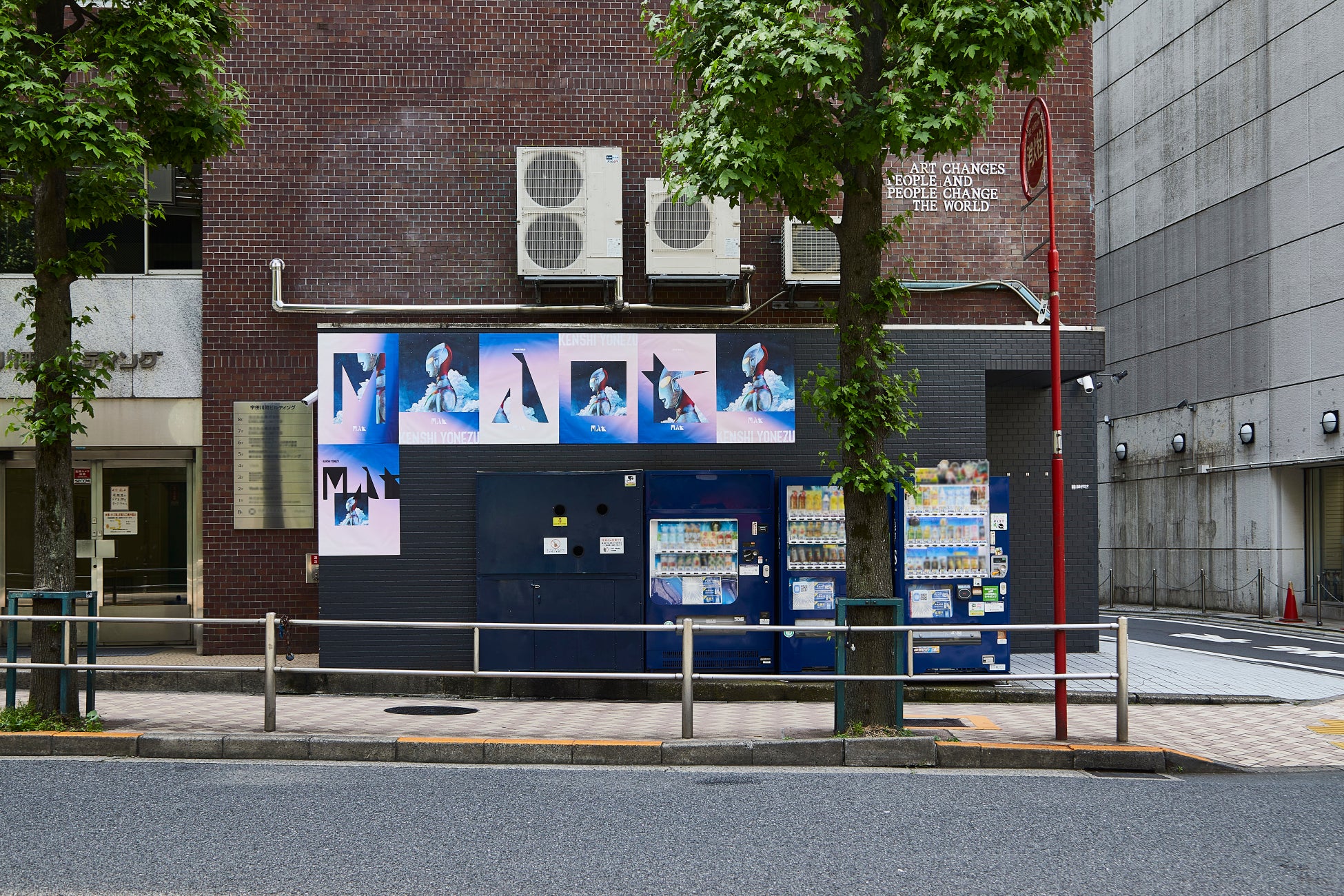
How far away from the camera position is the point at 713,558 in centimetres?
1285

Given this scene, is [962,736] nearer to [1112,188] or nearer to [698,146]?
[698,146]

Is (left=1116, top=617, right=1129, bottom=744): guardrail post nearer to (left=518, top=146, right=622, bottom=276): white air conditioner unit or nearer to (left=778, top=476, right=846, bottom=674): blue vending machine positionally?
(left=778, top=476, right=846, bottom=674): blue vending machine

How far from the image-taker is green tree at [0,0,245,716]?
9.20 m

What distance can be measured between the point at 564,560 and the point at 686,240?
426 cm

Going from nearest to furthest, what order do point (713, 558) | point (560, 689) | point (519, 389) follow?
point (560, 689) → point (713, 558) → point (519, 389)

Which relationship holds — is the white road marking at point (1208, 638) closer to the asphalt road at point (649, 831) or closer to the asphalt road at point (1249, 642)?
the asphalt road at point (1249, 642)

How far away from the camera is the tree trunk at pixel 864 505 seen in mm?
9227

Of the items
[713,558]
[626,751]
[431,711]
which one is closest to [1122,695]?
[626,751]

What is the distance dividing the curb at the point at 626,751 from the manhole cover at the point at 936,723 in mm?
1079

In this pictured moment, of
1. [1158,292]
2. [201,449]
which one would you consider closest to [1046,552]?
[201,449]

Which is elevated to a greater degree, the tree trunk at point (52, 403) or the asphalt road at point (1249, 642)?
the tree trunk at point (52, 403)

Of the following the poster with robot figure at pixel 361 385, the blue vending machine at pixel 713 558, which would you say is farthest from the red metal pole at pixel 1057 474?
the poster with robot figure at pixel 361 385

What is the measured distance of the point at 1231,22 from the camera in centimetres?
2650

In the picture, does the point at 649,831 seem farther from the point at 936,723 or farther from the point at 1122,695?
the point at 1122,695
